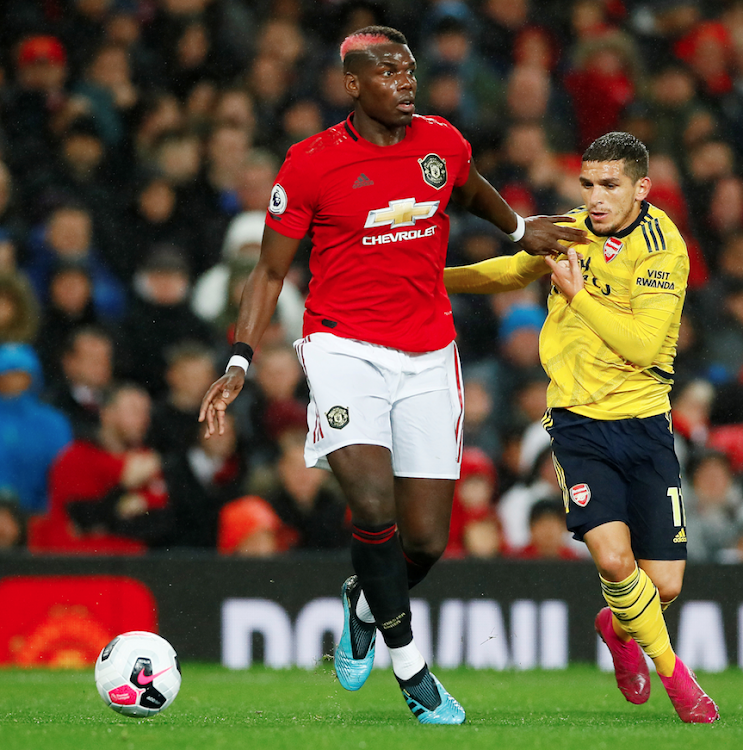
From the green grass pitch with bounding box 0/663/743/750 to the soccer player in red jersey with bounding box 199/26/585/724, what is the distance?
0.46 metres

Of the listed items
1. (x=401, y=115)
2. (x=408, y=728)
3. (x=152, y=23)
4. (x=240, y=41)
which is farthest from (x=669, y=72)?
(x=408, y=728)

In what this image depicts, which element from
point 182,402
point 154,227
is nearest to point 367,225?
point 182,402

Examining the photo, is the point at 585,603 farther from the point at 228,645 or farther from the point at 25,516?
the point at 25,516

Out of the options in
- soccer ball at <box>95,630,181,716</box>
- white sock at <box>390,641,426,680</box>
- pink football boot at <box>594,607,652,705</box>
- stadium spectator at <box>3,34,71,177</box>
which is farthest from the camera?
stadium spectator at <box>3,34,71,177</box>

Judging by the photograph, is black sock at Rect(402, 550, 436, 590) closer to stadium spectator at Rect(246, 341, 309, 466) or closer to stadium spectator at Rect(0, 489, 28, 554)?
stadium spectator at Rect(246, 341, 309, 466)

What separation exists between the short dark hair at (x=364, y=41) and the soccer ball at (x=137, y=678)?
2423 mm

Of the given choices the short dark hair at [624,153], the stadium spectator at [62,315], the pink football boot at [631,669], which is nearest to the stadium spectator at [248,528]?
the stadium spectator at [62,315]

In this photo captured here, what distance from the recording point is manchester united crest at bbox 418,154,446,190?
523 centimetres

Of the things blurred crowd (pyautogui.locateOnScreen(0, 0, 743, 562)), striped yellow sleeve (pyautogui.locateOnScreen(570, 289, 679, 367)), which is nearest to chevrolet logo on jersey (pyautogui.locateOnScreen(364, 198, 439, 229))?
striped yellow sleeve (pyautogui.locateOnScreen(570, 289, 679, 367))

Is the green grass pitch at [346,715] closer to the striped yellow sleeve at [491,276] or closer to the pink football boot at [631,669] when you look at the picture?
the pink football boot at [631,669]

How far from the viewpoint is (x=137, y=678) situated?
15.7ft

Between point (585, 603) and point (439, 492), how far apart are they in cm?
303

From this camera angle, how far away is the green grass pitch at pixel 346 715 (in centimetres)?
430

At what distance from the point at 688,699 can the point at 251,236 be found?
208 inches
